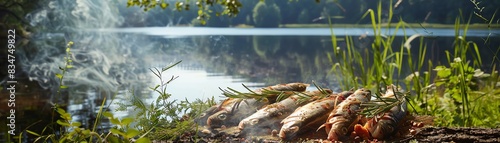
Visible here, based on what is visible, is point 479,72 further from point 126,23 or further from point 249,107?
Result: point 126,23

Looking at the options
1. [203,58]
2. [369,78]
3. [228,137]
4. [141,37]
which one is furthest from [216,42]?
[141,37]

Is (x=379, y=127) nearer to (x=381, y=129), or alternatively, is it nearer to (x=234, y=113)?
(x=381, y=129)

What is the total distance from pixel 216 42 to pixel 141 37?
8.85 metres

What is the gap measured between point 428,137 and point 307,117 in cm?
44

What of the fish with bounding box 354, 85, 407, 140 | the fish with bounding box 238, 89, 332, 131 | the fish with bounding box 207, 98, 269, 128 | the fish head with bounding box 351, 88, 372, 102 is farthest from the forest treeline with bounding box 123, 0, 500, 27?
the fish with bounding box 207, 98, 269, 128

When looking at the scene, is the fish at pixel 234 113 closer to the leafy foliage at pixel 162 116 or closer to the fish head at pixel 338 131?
the leafy foliage at pixel 162 116

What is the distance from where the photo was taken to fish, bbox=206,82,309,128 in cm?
238

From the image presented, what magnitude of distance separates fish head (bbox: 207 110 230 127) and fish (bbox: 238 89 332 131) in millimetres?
120

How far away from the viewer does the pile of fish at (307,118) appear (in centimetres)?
220

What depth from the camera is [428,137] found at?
2225mm

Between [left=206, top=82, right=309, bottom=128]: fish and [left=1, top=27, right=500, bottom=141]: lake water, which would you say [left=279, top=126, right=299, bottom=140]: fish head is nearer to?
[left=206, top=82, right=309, bottom=128]: fish

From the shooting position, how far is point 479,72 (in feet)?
13.7

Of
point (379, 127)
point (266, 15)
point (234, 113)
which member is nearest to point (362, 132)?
point (379, 127)

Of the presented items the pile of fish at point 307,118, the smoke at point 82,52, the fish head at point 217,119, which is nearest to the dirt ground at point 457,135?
the pile of fish at point 307,118
